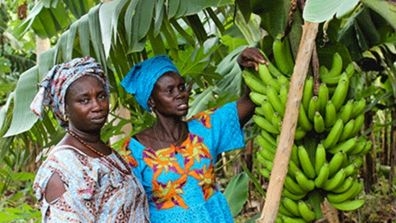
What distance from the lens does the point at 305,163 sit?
183cm

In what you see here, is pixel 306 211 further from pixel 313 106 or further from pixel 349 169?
pixel 313 106

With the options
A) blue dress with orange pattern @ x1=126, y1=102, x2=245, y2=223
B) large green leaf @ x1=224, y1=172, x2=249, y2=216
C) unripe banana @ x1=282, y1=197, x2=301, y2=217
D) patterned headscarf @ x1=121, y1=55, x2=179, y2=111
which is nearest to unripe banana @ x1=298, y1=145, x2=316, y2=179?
unripe banana @ x1=282, y1=197, x2=301, y2=217

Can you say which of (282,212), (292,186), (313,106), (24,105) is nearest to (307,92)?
(313,106)

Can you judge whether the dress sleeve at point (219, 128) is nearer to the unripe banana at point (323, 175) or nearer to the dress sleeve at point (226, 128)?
the dress sleeve at point (226, 128)

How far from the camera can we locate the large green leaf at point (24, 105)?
82.7 inches

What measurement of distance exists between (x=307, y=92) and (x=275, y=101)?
0.09 m

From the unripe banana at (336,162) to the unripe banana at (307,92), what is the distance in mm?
148

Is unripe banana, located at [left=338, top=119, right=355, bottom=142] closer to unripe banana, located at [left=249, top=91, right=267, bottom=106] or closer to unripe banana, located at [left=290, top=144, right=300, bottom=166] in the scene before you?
unripe banana, located at [left=290, top=144, right=300, bottom=166]

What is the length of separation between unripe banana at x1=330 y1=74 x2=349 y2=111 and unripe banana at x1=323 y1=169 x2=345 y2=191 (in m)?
0.17

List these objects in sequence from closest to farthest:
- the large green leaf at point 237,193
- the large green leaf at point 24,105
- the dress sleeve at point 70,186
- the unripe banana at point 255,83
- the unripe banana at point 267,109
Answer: the dress sleeve at point 70,186 < the unripe banana at point 267,109 < the unripe banana at point 255,83 < the large green leaf at point 24,105 < the large green leaf at point 237,193

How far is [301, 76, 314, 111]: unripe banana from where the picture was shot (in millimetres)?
1776

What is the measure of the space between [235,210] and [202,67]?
62cm

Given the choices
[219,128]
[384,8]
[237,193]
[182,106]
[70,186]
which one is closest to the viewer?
[384,8]

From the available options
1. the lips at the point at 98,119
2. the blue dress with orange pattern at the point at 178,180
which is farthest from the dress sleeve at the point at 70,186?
the blue dress with orange pattern at the point at 178,180
